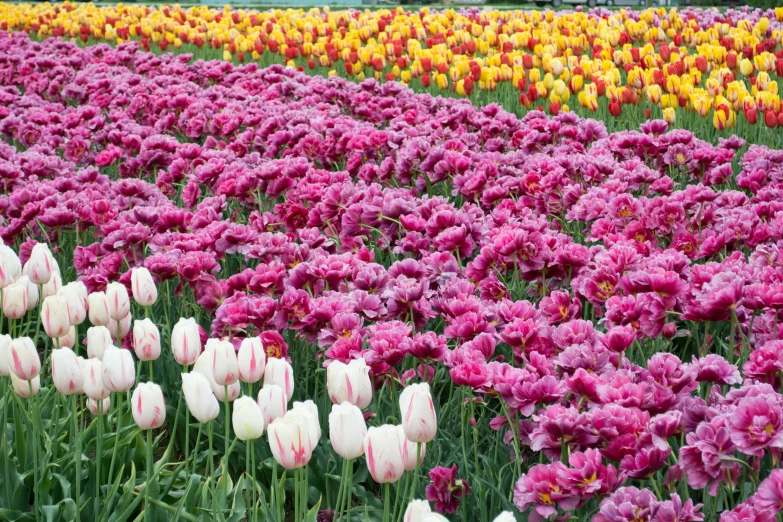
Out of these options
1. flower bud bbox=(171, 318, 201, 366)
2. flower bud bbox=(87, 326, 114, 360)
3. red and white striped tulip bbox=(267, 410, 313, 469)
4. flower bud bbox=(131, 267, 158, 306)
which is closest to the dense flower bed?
flower bud bbox=(131, 267, 158, 306)

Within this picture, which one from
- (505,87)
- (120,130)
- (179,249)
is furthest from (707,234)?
(505,87)

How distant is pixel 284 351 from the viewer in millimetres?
2340

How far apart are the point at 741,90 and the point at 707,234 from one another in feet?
8.39

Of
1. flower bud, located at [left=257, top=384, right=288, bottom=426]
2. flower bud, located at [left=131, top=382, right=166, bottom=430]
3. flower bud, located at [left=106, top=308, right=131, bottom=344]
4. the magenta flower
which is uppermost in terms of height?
flower bud, located at [left=257, top=384, right=288, bottom=426]

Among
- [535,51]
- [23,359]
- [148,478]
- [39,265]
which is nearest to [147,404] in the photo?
[148,478]

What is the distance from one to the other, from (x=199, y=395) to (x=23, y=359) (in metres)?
0.44

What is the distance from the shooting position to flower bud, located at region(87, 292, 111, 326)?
6.76 feet

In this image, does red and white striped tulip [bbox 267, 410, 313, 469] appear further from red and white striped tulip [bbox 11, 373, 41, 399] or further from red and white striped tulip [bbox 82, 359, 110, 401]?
red and white striped tulip [bbox 11, 373, 41, 399]

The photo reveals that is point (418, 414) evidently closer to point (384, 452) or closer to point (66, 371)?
point (384, 452)

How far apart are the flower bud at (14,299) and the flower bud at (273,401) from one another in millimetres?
833

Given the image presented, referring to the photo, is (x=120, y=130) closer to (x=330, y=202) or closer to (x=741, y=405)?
(x=330, y=202)

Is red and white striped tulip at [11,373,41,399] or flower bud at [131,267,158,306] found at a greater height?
flower bud at [131,267,158,306]

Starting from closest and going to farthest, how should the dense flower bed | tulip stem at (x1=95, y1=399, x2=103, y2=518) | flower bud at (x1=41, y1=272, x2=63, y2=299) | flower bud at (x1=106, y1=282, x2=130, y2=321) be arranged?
1. tulip stem at (x1=95, y1=399, x2=103, y2=518)
2. flower bud at (x1=106, y1=282, x2=130, y2=321)
3. flower bud at (x1=41, y1=272, x2=63, y2=299)
4. the dense flower bed

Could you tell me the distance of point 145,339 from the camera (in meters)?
1.93
